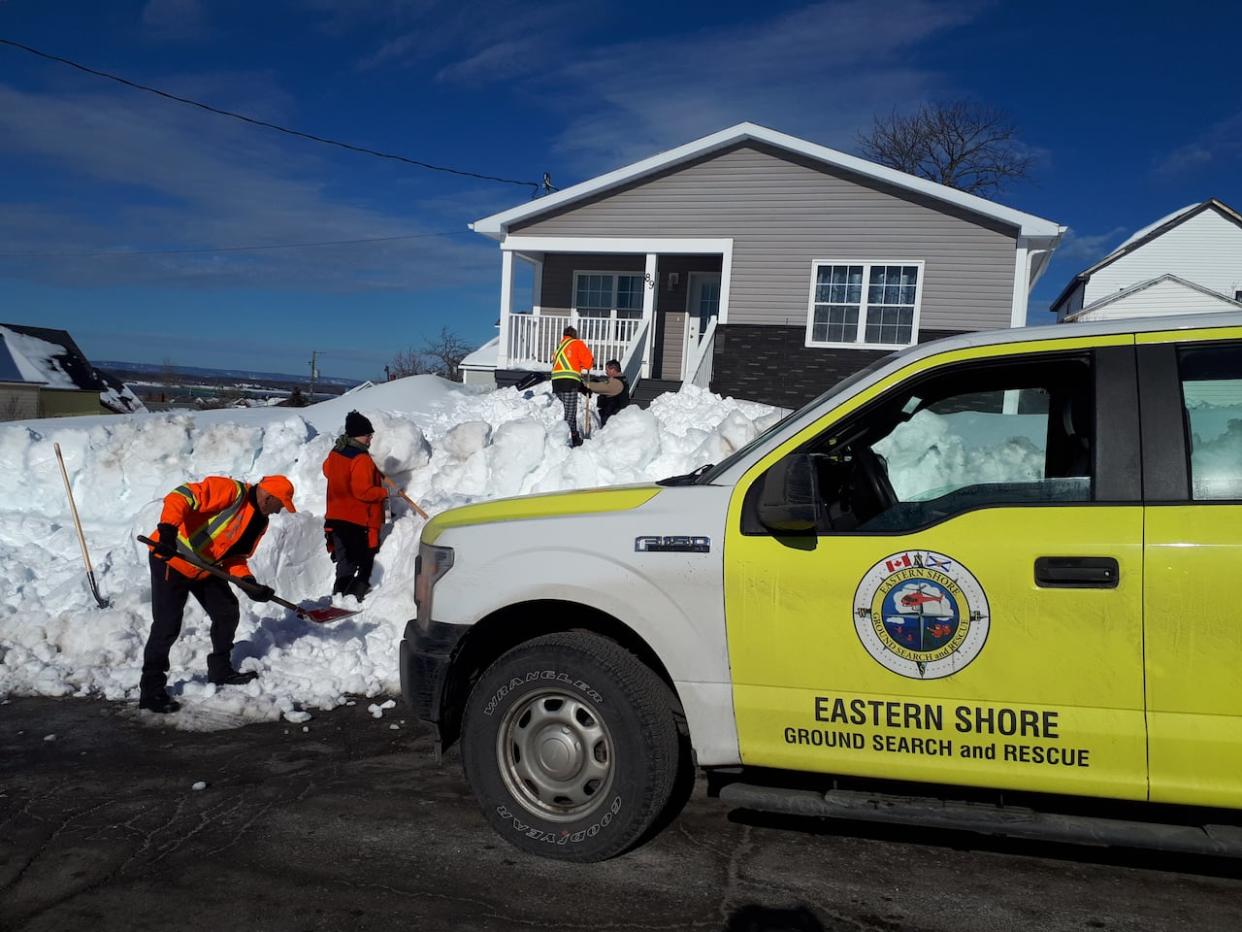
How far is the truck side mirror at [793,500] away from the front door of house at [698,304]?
15421 millimetres

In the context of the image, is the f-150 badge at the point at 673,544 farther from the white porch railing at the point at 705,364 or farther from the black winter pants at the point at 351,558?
the white porch railing at the point at 705,364

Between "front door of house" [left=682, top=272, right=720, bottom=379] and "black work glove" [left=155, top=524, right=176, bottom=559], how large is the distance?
13895 mm

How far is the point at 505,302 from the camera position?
697 inches

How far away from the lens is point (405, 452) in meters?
9.88

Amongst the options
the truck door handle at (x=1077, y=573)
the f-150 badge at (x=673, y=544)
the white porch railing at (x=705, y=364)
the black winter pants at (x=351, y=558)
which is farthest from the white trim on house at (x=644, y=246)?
the truck door handle at (x=1077, y=573)

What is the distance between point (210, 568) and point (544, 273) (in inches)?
567

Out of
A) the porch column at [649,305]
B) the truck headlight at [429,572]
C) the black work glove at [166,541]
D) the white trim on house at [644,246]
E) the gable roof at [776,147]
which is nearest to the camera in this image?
the truck headlight at [429,572]

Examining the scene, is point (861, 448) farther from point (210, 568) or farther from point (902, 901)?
point (210, 568)

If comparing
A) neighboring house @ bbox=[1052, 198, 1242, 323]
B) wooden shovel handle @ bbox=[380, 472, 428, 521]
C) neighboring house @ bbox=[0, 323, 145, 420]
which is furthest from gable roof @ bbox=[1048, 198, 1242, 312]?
neighboring house @ bbox=[0, 323, 145, 420]

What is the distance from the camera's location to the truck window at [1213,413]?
298cm

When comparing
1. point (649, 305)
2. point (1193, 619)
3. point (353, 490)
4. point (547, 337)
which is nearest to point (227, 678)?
point (353, 490)

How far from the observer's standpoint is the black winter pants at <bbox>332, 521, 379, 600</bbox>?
311 inches

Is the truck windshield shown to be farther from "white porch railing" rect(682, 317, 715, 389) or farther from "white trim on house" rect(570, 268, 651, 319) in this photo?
"white trim on house" rect(570, 268, 651, 319)

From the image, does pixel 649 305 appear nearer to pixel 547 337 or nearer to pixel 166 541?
pixel 547 337
